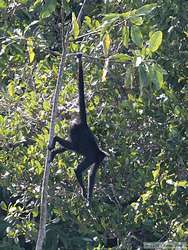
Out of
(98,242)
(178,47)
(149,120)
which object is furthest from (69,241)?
(178,47)

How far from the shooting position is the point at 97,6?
278 inches

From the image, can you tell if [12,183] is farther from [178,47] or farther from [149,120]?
[178,47]

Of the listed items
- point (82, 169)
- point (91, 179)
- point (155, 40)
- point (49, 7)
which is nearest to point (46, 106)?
point (82, 169)

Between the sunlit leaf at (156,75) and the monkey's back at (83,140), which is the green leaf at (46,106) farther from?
the sunlit leaf at (156,75)

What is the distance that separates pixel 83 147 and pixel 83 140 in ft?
0.44

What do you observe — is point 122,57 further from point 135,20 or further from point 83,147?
point 83,147

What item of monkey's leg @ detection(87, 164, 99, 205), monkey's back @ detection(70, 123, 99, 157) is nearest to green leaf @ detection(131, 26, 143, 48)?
monkey's back @ detection(70, 123, 99, 157)

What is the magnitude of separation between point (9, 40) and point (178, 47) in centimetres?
181

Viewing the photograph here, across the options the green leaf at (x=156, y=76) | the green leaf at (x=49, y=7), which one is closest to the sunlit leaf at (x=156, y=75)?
the green leaf at (x=156, y=76)

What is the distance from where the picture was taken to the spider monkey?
542 cm

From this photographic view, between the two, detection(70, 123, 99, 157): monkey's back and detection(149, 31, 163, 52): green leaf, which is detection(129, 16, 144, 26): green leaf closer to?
detection(149, 31, 163, 52): green leaf

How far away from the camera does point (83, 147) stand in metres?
5.68

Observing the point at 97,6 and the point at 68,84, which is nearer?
the point at 68,84

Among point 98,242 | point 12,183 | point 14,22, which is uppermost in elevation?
point 14,22
